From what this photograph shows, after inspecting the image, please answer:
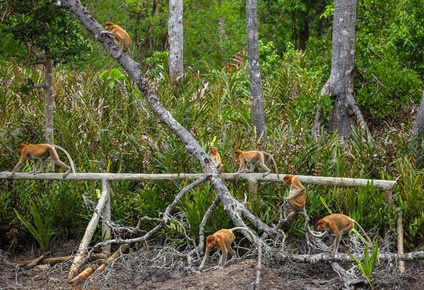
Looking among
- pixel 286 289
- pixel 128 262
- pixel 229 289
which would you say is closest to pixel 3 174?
pixel 128 262

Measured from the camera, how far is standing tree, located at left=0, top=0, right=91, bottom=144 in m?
5.72

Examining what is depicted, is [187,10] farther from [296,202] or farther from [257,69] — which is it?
[296,202]

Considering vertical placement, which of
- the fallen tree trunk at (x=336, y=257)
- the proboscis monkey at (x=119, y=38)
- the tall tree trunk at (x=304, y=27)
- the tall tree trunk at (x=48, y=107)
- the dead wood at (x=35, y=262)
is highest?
the tall tree trunk at (x=304, y=27)

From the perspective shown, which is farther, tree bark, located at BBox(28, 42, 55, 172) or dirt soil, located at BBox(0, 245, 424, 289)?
tree bark, located at BBox(28, 42, 55, 172)

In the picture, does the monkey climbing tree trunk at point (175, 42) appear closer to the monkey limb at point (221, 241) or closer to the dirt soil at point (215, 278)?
the dirt soil at point (215, 278)

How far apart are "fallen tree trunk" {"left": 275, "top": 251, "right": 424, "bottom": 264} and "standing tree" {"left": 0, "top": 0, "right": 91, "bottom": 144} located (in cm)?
371

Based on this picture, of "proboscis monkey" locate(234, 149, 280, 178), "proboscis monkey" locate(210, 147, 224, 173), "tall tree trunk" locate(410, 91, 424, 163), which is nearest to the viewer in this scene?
"proboscis monkey" locate(234, 149, 280, 178)

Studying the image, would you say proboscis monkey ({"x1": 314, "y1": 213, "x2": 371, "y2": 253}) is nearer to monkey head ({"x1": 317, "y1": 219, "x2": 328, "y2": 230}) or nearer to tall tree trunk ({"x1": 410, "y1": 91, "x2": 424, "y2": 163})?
monkey head ({"x1": 317, "y1": 219, "x2": 328, "y2": 230})

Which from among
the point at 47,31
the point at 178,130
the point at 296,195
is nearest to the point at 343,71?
the point at 178,130

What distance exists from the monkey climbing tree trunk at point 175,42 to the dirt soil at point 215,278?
571 centimetres

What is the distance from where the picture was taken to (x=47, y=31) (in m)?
5.99

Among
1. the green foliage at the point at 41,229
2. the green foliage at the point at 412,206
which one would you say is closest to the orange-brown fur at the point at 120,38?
the green foliage at the point at 41,229

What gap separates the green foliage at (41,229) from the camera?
5923 mm

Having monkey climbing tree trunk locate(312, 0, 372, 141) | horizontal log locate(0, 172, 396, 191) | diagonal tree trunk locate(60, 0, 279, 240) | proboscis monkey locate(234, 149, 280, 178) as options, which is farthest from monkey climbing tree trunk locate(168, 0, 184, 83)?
proboscis monkey locate(234, 149, 280, 178)
